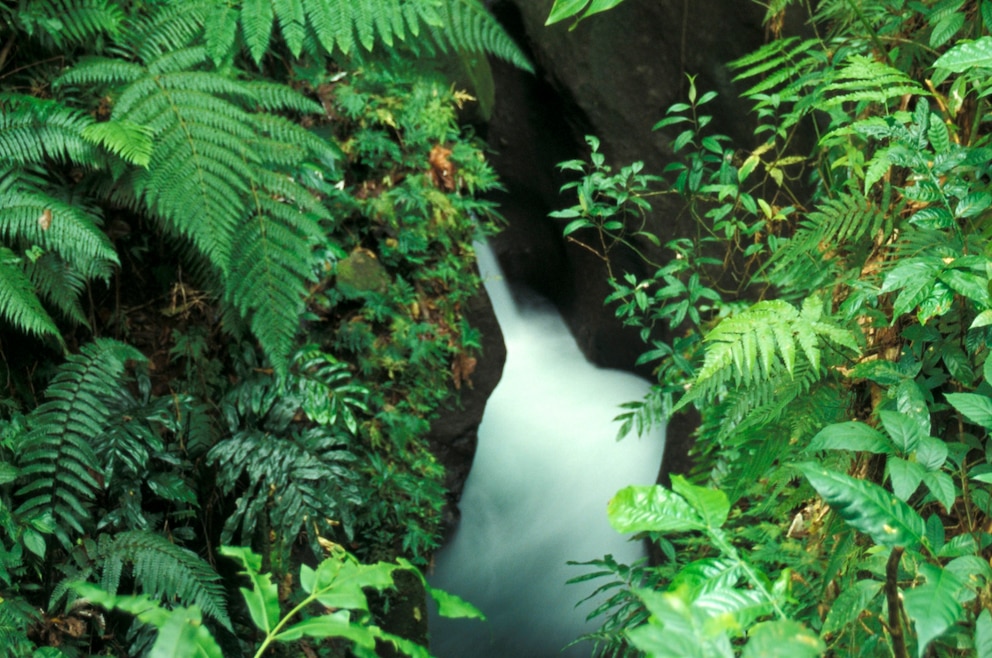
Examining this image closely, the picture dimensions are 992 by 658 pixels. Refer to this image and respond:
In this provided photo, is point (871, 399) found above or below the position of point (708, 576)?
below

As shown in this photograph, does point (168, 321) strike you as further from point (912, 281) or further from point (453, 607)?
point (912, 281)

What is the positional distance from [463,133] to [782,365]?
3.61m

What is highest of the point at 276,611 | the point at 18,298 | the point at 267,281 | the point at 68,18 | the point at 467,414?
the point at 68,18

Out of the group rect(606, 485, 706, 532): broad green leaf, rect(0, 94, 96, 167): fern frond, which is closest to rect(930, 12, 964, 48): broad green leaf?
rect(606, 485, 706, 532): broad green leaf

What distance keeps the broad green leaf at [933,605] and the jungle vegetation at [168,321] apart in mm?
1250

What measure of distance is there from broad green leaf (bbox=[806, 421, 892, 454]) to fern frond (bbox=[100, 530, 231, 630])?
5.32 feet

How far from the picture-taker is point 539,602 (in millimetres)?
4363

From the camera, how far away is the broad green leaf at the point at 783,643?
0.63 metres

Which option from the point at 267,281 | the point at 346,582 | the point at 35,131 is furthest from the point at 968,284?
the point at 35,131

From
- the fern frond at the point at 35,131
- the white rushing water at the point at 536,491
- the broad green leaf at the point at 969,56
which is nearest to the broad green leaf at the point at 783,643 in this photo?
the broad green leaf at the point at 969,56

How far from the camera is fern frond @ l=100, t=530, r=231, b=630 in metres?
2.01

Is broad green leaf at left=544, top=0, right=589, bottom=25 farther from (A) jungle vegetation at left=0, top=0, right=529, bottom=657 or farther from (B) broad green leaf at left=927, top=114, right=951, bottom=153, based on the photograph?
(A) jungle vegetation at left=0, top=0, right=529, bottom=657

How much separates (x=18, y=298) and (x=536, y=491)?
11.2ft

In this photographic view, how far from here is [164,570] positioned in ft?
6.66
